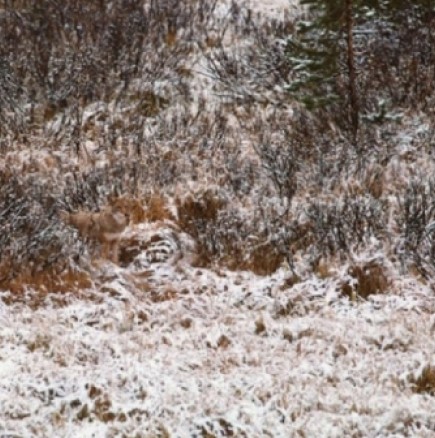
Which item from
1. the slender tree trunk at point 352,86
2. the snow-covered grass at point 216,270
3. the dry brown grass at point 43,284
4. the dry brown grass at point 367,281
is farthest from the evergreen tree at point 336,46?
the dry brown grass at point 43,284

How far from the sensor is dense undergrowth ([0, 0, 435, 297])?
7.09 meters

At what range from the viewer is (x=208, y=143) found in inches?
364

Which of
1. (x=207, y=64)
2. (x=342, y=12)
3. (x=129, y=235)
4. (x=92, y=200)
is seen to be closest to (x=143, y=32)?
(x=207, y=64)

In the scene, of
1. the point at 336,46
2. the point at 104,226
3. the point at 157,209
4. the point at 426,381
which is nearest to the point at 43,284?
the point at 104,226

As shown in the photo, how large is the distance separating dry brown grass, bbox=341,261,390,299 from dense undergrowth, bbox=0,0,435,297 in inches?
0.7

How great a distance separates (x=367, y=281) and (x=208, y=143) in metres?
3.54

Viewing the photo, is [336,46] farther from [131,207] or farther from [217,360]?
[217,360]

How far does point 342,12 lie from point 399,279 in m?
4.95

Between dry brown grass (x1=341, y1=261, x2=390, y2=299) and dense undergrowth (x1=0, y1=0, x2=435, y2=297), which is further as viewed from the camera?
dense undergrowth (x1=0, y1=0, x2=435, y2=297)

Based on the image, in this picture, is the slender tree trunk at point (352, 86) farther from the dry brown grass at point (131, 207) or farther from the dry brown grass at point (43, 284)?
the dry brown grass at point (43, 284)

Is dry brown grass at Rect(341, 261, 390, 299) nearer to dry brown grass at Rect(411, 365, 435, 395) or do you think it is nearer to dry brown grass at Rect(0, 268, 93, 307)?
dry brown grass at Rect(411, 365, 435, 395)

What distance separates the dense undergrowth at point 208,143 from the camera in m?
7.09

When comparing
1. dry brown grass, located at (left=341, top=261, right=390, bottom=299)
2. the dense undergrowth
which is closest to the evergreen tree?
the dense undergrowth

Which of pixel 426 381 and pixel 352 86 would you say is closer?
pixel 426 381
